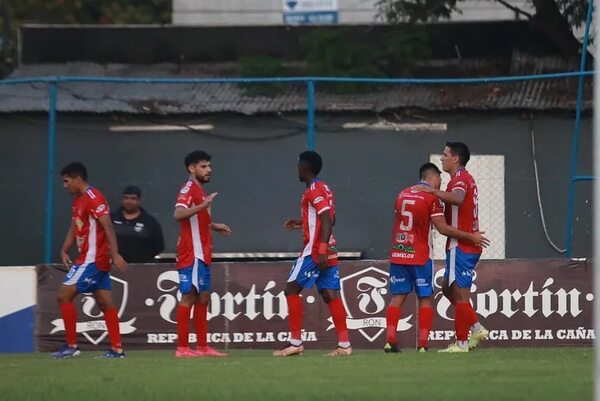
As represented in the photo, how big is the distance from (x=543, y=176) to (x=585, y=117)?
125 centimetres

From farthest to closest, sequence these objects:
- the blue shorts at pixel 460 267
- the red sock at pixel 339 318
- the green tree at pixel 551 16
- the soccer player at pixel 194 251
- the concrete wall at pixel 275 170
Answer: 1. the green tree at pixel 551 16
2. the concrete wall at pixel 275 170
3. the soccer player at pixel 194 251
4. the red sock at pixel 339 318
5. the blue shorts at pixel 460 267

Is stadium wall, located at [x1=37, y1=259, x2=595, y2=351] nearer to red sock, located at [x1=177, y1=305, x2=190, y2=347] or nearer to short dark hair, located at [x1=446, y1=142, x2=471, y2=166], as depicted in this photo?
red sock, located at [x1=177, y1=305, x2=190, y2=347]

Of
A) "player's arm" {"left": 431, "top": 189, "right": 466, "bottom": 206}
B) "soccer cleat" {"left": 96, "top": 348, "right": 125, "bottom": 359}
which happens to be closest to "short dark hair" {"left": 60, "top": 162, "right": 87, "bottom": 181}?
"soccer cleat" {"left": 96, "top": 348, "right": 125, "bottom": 359}

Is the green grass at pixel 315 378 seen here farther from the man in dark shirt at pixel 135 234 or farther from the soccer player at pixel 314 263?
the man in dark shirt at pixel 135 234

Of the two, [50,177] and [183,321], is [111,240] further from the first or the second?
[50,177]

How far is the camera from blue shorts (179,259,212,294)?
14.2 meters

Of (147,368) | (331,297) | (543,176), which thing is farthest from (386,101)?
(147,368)

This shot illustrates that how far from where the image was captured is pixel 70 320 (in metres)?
14.6

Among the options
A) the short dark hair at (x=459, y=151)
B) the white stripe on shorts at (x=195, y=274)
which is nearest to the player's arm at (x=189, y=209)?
the white stripe on shorts at (x=195, y=274)

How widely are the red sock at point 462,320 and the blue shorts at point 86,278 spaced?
11.8ft

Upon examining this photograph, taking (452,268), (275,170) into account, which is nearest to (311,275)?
(452,268)

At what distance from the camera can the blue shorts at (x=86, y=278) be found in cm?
1438

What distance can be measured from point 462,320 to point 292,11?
1462 cm

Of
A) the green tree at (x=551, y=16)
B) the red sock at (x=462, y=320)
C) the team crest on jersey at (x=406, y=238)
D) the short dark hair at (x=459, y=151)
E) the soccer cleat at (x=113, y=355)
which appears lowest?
the soccer cleat at (x=113, y=355)
